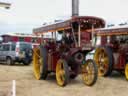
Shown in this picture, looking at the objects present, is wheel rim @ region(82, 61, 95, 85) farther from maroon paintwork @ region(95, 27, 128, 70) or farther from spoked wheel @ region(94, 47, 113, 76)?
spoked wheel @ region(94, 47, 113, 76)

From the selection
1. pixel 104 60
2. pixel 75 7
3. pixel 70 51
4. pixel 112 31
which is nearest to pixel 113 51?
pixel 104 60

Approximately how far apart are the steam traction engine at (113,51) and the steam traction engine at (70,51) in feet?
6.04

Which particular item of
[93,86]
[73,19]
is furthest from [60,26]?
[93,86]

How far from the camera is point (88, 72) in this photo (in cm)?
1261

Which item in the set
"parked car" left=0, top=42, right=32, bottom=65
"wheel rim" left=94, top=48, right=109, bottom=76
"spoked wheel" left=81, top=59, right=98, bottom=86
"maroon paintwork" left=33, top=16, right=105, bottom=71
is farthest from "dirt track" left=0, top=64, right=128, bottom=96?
"parked car" left=0, top=42, right=32, bottom=65

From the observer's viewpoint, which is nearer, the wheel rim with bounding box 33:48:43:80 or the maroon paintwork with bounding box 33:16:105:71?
the maroon paintwork with bounding box 33:16:105:71

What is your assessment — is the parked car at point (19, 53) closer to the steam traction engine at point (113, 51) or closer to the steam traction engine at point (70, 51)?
the steam traction engine at point (113, 51)

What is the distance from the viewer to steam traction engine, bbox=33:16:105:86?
1237 cm

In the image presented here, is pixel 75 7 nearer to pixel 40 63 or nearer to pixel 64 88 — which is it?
pixel 40 63

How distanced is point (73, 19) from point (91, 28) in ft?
3.66

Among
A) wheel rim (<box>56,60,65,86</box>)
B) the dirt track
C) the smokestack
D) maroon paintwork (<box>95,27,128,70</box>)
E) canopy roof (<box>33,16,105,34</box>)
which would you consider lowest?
the dirt track

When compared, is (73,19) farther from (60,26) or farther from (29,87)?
(29,87)

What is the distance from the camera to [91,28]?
1320 cm

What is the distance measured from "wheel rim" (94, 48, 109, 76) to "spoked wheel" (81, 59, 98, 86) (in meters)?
2.97
